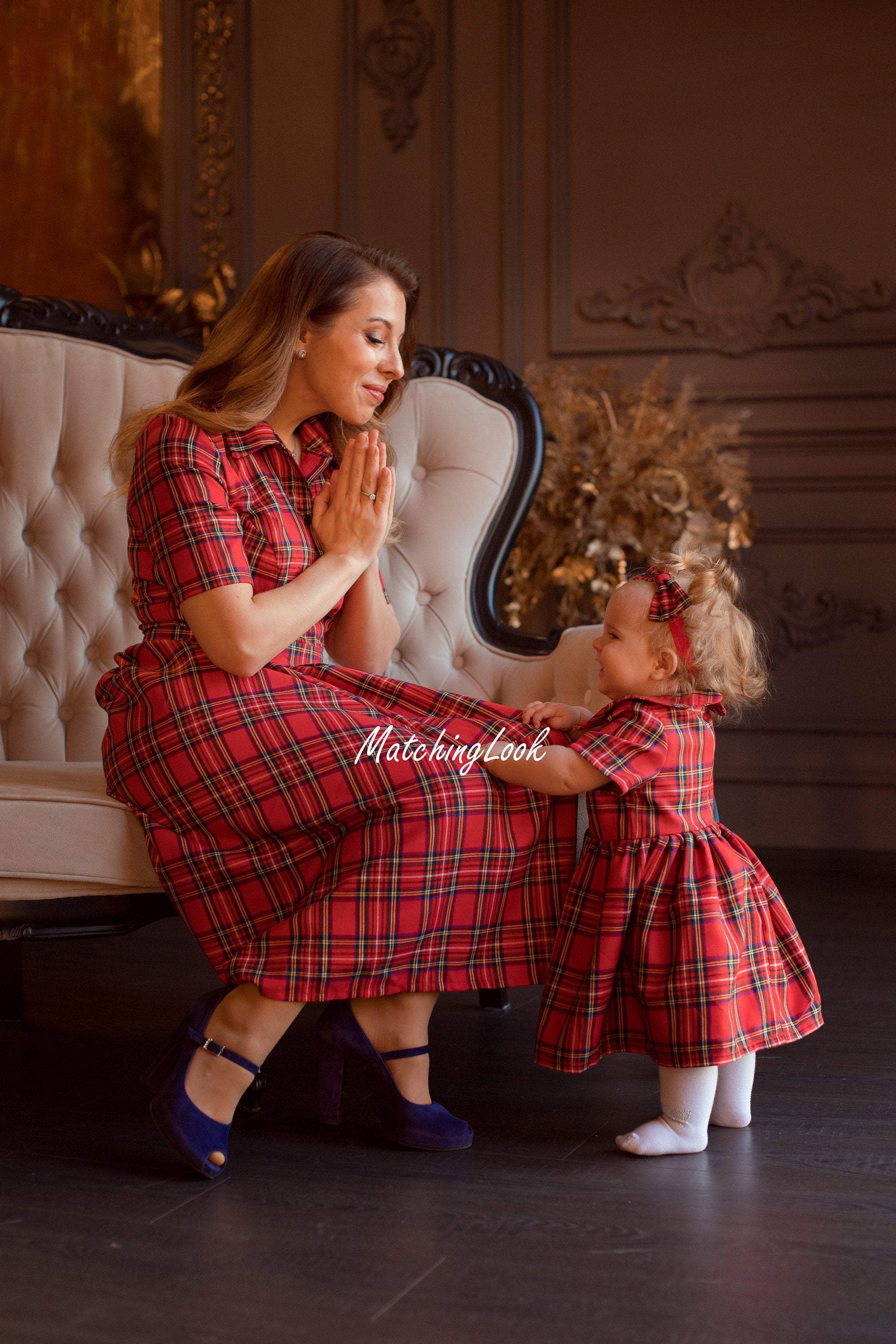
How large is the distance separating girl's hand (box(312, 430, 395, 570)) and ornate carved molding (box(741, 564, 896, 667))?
241 cm

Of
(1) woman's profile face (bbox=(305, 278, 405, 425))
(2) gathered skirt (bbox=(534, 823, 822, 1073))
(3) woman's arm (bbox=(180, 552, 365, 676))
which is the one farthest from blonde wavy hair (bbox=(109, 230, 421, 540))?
(2) gathered skirt (bbox=(534, 823, 822, 1073))

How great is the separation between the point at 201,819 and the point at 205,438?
492 millimetres

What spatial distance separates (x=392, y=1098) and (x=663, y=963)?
376 mm

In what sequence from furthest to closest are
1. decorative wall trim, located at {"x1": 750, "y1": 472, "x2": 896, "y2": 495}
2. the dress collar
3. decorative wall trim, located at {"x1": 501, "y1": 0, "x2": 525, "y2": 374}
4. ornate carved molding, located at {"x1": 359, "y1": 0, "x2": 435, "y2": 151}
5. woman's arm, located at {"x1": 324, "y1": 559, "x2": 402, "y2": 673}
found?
ornate carved molding, located at {"x1": 359, "y1": 0, "x2": 435, "y2": 151} < decorative wall trim, located at {"x1": 501, "y1": 0, "x2": 525, "y2": 374} < decorative wall trim, located at {"x1": 750, "y1": 472, "x2": 896, "y2": 495} < woman's arm, located at {"x1": 324, "y1": 559, "x2": 402, "y2": 673} < the dress collar

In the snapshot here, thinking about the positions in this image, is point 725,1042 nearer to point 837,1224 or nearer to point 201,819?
point 837,1224

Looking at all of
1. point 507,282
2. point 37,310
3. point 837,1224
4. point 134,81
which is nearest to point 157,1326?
point 837,1224

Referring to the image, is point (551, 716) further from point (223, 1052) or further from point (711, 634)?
point (223, 1052)

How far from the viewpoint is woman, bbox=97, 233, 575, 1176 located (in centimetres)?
151

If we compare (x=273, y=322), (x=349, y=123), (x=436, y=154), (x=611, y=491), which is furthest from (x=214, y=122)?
(x=273, y=322)

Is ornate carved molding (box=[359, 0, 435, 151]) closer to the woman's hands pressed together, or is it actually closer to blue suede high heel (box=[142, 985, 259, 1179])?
the woman's hands pressed together

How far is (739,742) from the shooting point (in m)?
3.96

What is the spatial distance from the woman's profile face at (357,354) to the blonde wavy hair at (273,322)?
2cm

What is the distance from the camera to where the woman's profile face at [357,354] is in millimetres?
1778

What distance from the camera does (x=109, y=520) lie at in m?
2.45
